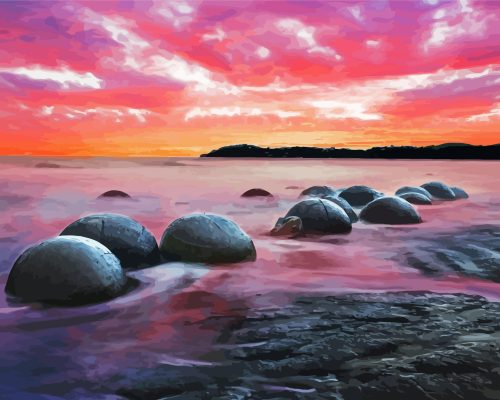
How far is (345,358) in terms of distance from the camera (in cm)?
405

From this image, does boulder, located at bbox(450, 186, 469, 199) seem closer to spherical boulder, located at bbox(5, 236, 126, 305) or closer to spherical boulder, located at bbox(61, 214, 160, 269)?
spherical boulder, located at bbox(61, 214, 160, 269)

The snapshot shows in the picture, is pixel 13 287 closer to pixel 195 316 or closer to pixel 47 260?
pixel 47 260

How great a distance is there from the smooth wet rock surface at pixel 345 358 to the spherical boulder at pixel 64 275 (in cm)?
132

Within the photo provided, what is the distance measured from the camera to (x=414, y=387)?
3557mm

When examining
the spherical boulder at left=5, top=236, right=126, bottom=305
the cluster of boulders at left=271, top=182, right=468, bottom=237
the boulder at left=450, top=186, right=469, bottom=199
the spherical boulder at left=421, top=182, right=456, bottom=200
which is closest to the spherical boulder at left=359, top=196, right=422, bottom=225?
the cluster of boulders at left=271, top=182, right=468, bottom=237

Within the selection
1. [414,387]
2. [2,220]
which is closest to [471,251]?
[414,387]

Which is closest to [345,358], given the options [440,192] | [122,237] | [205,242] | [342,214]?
[205,242]

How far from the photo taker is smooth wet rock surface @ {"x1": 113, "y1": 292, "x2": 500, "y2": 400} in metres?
3.53

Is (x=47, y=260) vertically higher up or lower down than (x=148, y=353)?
higher up

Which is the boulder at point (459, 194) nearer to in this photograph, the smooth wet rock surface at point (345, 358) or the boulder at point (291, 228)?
the boulder at point (291, 228)

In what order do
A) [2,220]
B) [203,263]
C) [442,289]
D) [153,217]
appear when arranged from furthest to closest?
[153,217], [2,220], [203,263], [442,289]

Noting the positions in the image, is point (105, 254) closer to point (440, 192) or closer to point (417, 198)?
point (417, 198)

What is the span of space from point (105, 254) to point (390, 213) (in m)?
7.90

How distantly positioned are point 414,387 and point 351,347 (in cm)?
77
